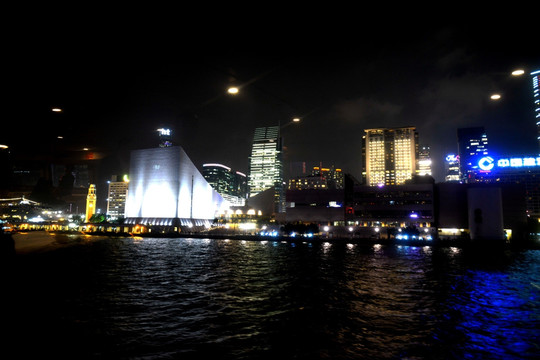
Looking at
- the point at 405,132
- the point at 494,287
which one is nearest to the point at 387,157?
the point at 405,132

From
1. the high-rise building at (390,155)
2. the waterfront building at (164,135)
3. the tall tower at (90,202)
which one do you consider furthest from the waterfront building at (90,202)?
the high-rise building at (390,155)

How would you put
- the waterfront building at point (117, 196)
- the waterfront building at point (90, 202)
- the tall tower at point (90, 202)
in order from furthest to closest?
1. the waterfront building at point (117, 196)
2. the tall tower at point (90, 202)
3. the waterfront building at point (90, 202)

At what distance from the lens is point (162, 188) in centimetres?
8744

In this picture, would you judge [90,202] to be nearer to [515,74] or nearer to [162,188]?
[162,188]

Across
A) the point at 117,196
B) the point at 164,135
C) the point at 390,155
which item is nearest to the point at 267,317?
the point at 164,135

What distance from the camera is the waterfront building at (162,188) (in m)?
85.6

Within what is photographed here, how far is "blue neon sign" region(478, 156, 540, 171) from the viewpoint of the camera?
43625mm

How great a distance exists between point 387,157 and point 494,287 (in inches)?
7067

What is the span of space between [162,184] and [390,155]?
139937mm

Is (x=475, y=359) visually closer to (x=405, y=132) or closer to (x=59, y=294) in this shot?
(x=59, y=294)

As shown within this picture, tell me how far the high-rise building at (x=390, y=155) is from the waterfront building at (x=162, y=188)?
398 ft

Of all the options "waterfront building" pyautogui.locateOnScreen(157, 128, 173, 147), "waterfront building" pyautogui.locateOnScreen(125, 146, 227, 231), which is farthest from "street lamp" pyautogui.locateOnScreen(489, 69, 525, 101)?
"waterfront building" pyautogui.locateOnScreen(157, 128, 173, 147)

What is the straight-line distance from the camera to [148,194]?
88688 millimetres

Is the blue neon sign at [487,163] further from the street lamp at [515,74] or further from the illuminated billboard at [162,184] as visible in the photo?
the illuminated billboard at [162,184]
